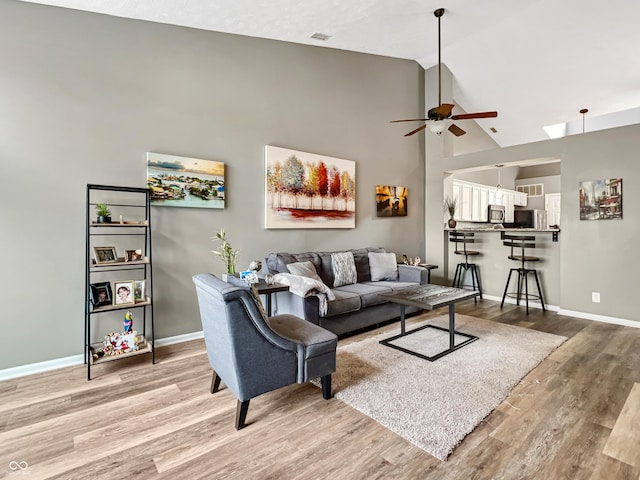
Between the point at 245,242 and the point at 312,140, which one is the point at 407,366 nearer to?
the point at 245,242

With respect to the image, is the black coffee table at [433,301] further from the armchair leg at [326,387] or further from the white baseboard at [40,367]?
the white baseboard at [40,367]

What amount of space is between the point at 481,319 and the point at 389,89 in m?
3.90

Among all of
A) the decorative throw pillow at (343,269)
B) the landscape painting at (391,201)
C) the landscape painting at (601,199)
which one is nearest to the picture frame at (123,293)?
the decorative throw pillow at (343,269)

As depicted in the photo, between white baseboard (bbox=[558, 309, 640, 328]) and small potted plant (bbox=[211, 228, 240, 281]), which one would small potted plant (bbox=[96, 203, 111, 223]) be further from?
white baseboard (bbox=[558, 309, 640, 328])

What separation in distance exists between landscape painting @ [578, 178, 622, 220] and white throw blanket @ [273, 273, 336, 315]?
371 centimetres

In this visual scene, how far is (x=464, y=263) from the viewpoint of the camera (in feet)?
19.3

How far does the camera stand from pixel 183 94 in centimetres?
351

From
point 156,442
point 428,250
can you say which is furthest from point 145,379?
point 428,250

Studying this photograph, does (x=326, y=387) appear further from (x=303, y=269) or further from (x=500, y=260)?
(x=500, y=260)

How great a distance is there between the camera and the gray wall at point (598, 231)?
13.5 feet

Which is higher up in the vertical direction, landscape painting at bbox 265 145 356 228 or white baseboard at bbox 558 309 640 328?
landscape painting at bbox 265 145 356 228

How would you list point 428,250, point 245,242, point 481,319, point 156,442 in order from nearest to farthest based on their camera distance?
1. point 156,442
2. point 245,242
3. point 481,319
4. point 428,250

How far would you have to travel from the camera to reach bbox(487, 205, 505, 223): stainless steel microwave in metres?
8.33

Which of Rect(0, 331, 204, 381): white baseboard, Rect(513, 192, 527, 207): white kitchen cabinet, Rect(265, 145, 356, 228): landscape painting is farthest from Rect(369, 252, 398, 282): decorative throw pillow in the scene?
Rect(513, 192, 527, 207): white kitchen cabinet
